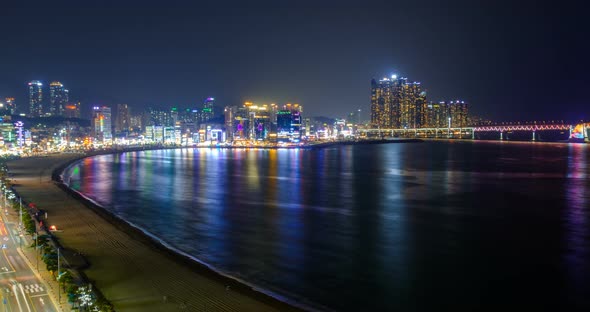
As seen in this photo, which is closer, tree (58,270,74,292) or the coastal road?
the coastal road

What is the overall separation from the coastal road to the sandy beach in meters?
0.81

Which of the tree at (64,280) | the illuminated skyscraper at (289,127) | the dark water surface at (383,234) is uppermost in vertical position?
the illuminated skyscraper at (289,127)

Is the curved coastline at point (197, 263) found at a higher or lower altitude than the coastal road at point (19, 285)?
lower

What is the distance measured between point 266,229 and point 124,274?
5.21 metres

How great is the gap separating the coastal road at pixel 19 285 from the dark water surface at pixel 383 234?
3.25 m

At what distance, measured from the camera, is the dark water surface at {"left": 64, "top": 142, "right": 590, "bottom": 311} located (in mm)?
8242

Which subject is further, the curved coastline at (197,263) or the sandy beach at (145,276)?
the curved coastline at (197,263)

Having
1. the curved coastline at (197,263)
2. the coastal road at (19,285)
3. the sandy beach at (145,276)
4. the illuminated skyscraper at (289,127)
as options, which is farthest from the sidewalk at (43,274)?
the illuminated skyscraper at (289,127)

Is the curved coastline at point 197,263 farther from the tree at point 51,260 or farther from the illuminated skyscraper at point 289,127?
the illuminated skyscraper at point 289,127

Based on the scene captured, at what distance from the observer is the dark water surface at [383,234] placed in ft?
27.0

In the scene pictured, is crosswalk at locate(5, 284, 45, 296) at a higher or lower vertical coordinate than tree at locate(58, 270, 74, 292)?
lower

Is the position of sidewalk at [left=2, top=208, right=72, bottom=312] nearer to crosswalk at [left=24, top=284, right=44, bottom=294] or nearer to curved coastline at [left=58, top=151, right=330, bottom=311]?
crosswalk at [left=24, top=284, right=44, bottom=294]

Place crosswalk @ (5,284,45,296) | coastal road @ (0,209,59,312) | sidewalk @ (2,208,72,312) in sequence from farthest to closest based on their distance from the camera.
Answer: crosswalk @ (5,284,45,296) < sidewalk @ (2,208,72,312) < coastal road @ (0,209,59,312)

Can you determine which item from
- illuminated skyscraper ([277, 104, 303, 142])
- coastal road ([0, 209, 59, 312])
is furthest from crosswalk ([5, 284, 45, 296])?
illuminated skyscraper ([277, 104, 303, 142])
